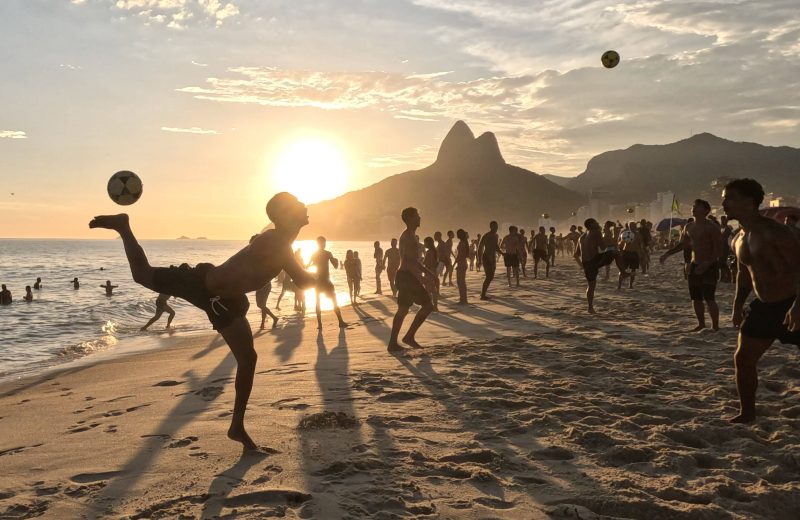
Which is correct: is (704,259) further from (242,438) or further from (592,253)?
(242,438)

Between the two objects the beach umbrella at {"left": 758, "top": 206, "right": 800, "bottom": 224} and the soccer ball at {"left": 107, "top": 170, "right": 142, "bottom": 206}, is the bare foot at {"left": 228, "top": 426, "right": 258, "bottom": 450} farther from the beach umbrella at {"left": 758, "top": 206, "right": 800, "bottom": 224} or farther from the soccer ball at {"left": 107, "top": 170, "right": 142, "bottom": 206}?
the beach umbrella at {"left": 758, "top": 206, "right": 800, "bottom": 224}

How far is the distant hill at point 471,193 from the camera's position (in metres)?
161

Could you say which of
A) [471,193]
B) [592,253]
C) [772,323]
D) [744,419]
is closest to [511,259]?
[592,253]

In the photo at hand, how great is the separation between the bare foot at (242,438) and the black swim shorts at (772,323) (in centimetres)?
374

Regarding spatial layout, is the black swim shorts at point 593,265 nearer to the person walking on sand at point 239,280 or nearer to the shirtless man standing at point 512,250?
the shirtless man standing at point 512,250

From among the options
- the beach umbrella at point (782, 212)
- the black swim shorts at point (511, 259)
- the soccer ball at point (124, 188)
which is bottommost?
the black swim shorts at point (511, 259)

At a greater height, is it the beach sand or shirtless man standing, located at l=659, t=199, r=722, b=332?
shirtless man standing, located at l=659, t=199, r=722, b=332

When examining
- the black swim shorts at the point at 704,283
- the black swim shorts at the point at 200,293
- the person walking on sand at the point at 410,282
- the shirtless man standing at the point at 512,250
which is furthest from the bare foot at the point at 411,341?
the shirtless man standing at the point at 512,250

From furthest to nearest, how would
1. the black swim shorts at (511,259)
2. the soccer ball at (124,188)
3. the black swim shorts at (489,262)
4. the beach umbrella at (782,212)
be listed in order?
1. the black swim shorts at (511,259)
2. the black swim shorts at (489,262)
3. the beach umbrella at (782,212)
4. the soccer ball at (124,188)

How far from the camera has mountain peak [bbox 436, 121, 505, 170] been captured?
617 feet

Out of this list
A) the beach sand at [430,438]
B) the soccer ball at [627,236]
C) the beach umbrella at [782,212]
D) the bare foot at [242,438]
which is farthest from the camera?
the soccer ball at [627,236]

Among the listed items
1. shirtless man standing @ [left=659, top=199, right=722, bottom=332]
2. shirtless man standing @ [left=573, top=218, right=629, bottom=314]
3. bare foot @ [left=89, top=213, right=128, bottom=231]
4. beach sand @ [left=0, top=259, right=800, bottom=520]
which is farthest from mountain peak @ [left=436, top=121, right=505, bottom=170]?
bare foot @ [left=89, top=213, right=128, bottom=231]

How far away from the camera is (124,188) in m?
5.70

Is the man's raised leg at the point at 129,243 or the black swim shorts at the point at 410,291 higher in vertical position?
the man's raised leg at the point at 129,243
